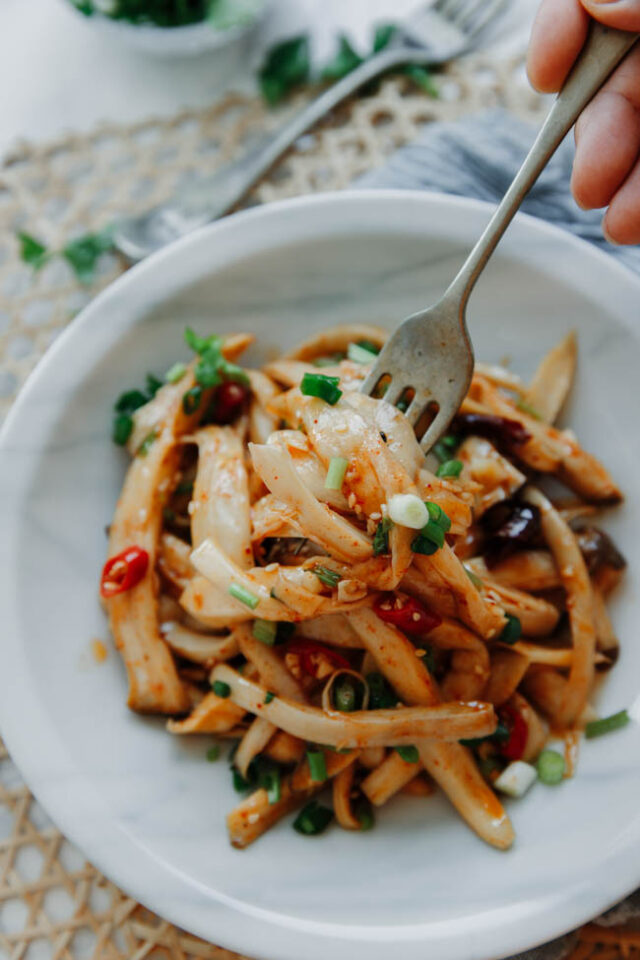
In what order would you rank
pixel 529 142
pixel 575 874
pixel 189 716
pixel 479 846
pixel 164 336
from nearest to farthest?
pixel 575 874, pixel 479 846, pixel 189 716, pixel 164 336, pixel 529 142

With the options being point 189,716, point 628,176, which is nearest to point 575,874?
point 189,716

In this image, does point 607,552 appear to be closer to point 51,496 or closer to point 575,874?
point 575,874

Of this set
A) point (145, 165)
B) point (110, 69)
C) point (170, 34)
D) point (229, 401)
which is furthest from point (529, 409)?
point (110, 69)

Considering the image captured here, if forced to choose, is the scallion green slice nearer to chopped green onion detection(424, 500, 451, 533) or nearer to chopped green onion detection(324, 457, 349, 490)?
chopped green onion detection(324, 457, 349, 490)

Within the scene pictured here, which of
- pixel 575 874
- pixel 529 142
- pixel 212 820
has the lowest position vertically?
pixel 212 820

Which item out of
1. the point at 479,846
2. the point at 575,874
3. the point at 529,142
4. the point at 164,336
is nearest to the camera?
the point at 575,874

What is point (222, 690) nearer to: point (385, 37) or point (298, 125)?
point (298, 125)
